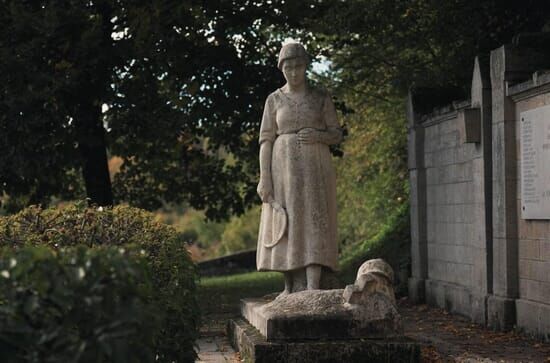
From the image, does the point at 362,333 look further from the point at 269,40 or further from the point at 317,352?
the point at 269,40

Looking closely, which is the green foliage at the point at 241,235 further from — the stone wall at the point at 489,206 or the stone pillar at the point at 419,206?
the stone wall at the point at 489,206

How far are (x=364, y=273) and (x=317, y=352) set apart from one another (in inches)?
35.0

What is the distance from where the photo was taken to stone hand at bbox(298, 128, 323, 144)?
12289 millimetres

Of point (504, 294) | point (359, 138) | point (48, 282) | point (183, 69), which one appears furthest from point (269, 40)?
point (48, 282)

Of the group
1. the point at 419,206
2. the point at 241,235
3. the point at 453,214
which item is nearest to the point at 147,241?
the point at 453,214

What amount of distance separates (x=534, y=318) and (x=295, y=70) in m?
4.00

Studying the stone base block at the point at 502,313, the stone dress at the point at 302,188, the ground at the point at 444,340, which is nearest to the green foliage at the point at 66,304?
the ground at the point at 444,340

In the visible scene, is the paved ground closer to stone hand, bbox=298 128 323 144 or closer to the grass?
stone hand, bbox=298 128 323 144

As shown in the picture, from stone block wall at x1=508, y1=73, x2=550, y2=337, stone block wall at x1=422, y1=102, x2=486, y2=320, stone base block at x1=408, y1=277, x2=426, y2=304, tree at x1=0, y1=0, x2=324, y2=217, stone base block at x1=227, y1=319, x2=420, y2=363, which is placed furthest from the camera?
tree at x1=0, y1=0, x2=324, y2=217

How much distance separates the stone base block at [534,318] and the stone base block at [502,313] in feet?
0.60

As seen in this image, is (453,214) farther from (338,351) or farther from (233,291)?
(233,291)

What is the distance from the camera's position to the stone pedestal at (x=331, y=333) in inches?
410

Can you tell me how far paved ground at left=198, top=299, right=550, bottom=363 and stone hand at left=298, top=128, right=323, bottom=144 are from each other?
2286 millimetres

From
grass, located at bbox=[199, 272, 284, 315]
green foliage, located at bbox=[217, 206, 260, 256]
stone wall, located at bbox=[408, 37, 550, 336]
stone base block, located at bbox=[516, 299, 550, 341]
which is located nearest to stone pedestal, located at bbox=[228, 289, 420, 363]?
stone base block, located at bbox=[516, 299, 550, 341]
